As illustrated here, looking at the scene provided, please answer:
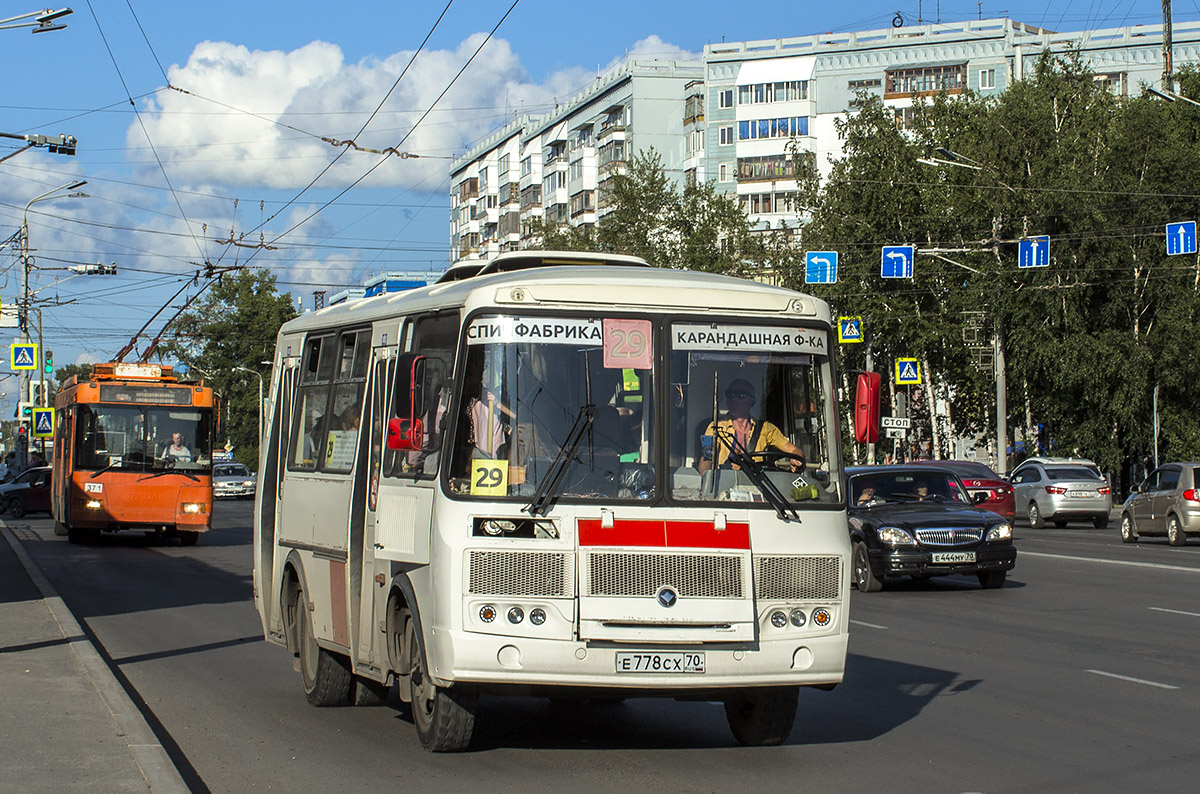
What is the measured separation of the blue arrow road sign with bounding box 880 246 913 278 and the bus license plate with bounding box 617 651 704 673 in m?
37.7

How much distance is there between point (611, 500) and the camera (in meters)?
8.09

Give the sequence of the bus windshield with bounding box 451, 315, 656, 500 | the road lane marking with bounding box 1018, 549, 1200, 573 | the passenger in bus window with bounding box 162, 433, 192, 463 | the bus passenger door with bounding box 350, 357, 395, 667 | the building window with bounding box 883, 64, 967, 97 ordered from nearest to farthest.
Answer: the bus windshield with bounding box 451, 315, 656, 500
the bus passenger door with bounding box 350, 357, 395, 667
the road lane marking with bounding box 1018, 549, 1200, 573
the passenger in bus window with bounding box 162, 433, 192, 463
the building window with bounding box 883, 64, 967, 97

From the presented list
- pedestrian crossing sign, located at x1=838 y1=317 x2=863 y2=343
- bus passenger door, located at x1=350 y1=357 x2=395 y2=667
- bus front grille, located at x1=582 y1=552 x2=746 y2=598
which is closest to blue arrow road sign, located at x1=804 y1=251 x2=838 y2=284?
pedestrian crossing sign, located at x1=838 y1=317 x2=863 y2=343

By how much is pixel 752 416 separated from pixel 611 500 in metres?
0.94

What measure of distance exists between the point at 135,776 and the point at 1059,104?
54.3 meters

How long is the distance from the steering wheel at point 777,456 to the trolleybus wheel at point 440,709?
1.90 metres

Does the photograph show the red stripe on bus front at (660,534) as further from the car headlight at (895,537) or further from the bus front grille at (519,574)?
the car headlight at (895,537)

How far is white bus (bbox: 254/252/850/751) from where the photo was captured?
7.93 m

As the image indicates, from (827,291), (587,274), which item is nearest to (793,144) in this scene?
(827,291)

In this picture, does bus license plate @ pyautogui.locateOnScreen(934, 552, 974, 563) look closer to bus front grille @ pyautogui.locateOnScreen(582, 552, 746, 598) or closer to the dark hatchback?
the dark hatchback

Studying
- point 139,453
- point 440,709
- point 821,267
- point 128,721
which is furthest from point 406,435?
point 821,267

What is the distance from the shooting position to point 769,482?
8.37 metres

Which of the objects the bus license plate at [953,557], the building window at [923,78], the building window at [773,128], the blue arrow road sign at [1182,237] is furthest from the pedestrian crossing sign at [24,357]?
the building window at [923,78]

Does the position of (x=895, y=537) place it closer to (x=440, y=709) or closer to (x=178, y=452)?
(x=440, y=709)
